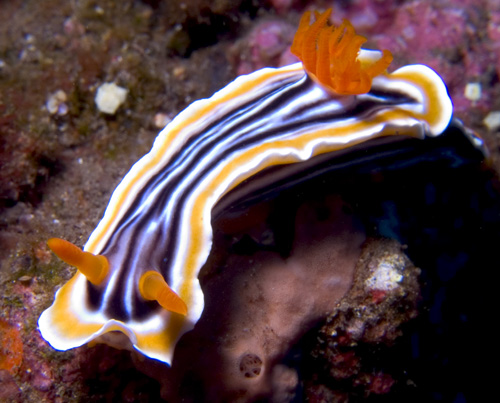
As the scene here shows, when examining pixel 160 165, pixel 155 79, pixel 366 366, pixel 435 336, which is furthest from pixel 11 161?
pixel 435 336

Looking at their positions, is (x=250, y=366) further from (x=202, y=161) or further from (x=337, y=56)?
(x=337, y=56)

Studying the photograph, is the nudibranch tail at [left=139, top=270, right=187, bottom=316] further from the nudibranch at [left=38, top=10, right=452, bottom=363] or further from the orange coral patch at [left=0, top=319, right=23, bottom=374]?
the orange coral patch at [left=0, top=319, right=23, bottom=374]

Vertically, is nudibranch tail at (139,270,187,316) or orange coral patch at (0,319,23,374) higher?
nudibranch tail at (139,270,187,316)

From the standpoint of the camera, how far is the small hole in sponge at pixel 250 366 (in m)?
2.70

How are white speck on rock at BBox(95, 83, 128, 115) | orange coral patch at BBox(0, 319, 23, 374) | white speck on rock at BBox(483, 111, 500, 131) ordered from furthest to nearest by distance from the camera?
white speck on rock at BBox(483, 111, 500, 131) < white speck on rock at BBox(95, 83, 128, 115) < orange coral patch at BBox(0, 319, 23, 374)

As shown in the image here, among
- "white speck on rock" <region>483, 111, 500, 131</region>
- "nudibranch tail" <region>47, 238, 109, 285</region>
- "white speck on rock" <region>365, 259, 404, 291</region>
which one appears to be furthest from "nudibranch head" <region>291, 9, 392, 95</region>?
"white speck on rock" <region>483, 111, 500, 131</region>

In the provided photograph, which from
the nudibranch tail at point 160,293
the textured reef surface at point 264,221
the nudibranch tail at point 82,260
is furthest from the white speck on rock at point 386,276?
the nudibranch tail at point 82,260

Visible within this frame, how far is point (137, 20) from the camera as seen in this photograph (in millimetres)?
4605

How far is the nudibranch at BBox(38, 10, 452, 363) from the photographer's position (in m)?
2.22

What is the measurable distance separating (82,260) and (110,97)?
8.12 ft

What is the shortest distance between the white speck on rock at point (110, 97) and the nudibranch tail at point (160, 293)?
8.21 ft

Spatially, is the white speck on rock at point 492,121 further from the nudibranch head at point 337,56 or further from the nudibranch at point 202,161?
the nudibranch head at point 337,56

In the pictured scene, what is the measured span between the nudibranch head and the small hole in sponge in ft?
6.15

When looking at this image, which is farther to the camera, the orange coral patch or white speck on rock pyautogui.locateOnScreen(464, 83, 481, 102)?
white speck on rock pyautogui.locateOnScreen(464, 83, 481, 102)
